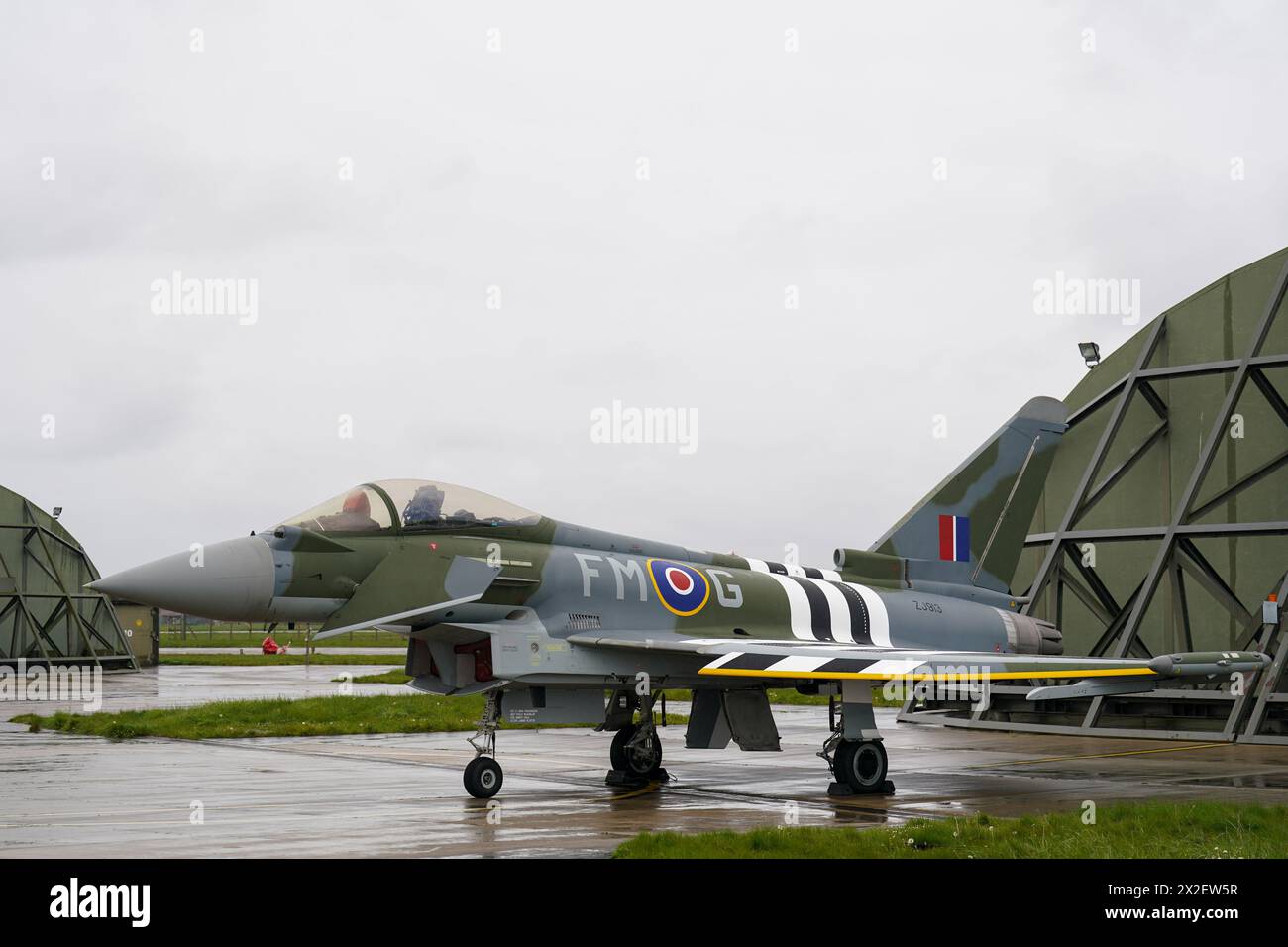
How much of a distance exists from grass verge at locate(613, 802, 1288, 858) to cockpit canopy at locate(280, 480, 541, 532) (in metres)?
5.33

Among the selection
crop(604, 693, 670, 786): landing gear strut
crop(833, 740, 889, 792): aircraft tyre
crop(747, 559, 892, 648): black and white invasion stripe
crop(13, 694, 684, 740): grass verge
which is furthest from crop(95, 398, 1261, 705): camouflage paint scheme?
crop(13, 694, 684, 740): grass verge

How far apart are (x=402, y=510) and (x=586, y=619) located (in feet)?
8.46

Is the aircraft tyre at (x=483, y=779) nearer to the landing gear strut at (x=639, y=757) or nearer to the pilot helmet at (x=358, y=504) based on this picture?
the landing gear strut at (x=639, y=757)

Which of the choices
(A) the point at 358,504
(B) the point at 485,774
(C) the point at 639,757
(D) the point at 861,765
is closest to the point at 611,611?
(C) the point at 639,757

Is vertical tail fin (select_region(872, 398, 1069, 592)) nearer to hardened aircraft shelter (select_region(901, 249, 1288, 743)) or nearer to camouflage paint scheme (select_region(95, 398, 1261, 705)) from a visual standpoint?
camouflage paint scheme (select_region(95, 398, 1261, 705))

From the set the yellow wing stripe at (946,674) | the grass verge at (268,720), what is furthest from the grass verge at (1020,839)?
the grass verge at (268,720)

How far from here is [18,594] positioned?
140 ft

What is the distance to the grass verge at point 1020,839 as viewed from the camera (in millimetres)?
9312

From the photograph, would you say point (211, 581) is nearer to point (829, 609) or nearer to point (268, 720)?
point (829, 609)

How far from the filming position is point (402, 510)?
13922 millimetres

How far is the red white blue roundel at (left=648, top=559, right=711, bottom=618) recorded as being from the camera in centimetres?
1539

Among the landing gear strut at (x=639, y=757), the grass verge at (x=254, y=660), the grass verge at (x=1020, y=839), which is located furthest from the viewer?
the grass verge at (x=254, y=660)

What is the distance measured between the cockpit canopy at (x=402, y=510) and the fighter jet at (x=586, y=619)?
2 centimetres
